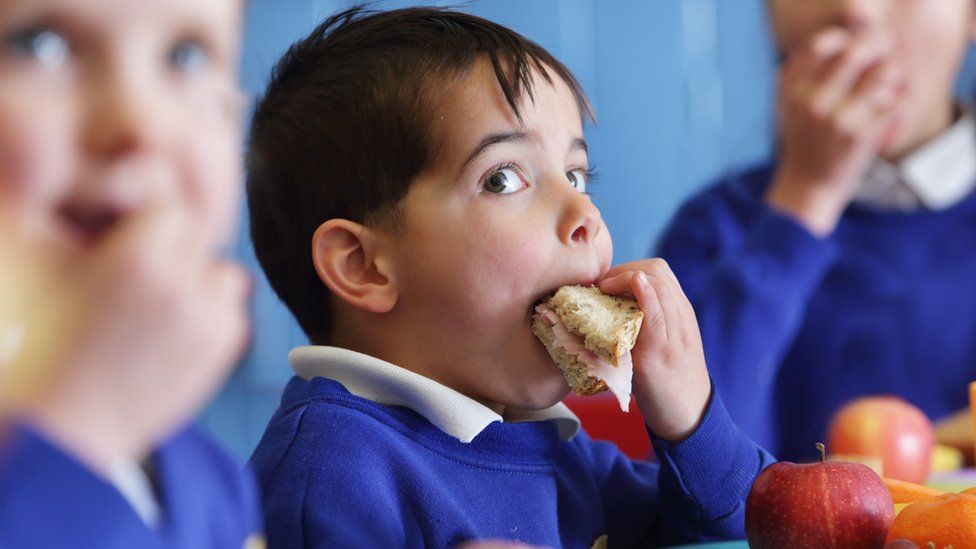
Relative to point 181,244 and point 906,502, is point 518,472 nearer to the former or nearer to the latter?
point 906,502

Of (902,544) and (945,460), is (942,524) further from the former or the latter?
(945,460)

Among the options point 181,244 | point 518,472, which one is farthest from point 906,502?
point 181,244

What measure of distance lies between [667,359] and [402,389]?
6.5 inches

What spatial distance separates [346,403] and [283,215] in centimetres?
12

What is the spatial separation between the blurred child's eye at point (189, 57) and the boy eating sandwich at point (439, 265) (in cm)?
32

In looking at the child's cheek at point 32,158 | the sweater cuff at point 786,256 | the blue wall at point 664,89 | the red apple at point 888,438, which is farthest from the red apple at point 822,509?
the blue wall at point 664,89

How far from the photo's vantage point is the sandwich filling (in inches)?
26.4

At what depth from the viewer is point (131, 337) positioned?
0.30 m

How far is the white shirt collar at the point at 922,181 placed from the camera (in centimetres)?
154

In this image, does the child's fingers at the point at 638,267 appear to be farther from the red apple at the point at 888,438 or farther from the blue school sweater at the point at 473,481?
→ the red apple at the point at 888,438

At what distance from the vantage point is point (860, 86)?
4.58ft

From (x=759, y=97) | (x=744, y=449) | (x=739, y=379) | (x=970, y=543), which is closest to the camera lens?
(x=970, y=543)

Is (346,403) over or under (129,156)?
under

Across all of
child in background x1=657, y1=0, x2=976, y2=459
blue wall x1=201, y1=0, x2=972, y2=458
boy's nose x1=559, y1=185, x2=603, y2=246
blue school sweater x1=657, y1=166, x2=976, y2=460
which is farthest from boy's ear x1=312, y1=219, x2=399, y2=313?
blue wall x1=201, y1=0, x2=972, y2=458
